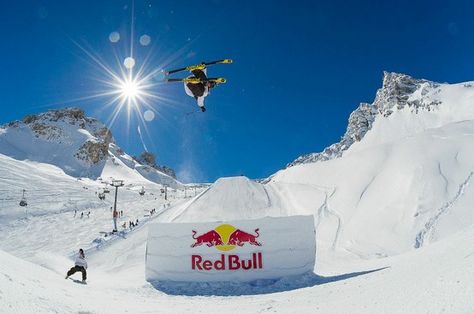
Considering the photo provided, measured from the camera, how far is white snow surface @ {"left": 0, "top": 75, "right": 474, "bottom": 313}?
19.8ft

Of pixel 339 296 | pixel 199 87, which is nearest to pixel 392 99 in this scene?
pixel 199 87

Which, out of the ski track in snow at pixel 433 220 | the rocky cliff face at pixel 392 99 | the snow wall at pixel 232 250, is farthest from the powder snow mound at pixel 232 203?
the rocky cliff face at pixel 392 99

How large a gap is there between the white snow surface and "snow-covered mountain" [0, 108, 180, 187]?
298ft

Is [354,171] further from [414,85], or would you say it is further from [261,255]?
[414,85]

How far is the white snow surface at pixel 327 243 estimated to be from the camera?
604 centimetres

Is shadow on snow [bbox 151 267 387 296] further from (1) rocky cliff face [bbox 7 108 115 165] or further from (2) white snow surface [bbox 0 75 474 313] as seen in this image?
(1) rocky cliff face [bbox 7 108 115 165]

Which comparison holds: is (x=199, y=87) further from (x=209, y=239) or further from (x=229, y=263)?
(x=229, y=263)

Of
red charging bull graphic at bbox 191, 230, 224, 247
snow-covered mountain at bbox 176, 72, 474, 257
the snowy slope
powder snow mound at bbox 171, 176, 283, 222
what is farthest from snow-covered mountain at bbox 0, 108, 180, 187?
the snowy slope

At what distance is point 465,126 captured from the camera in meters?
30.1

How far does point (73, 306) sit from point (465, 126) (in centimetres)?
3216

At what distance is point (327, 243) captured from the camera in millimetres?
19406

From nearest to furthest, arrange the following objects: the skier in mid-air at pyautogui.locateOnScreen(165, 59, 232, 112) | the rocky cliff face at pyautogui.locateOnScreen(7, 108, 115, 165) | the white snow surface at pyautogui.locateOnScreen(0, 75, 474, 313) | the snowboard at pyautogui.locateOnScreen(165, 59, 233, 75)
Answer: the white snow surface at pyautogui.locateOnScreen(0, 75, 474, 313) → the snowboard at pyautogui.locateOnScreen(165, 59, 233, 75) → the skier in mid-air at pyautogui.locateOnScreen(165, 59, 232, 112) → the rocky cliff face at pyautogui.locateOnScreen(7, 108, 115, 165)

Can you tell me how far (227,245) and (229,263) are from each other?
1.97 ft

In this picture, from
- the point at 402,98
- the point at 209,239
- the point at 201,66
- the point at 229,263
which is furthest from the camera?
the point at 402,98
